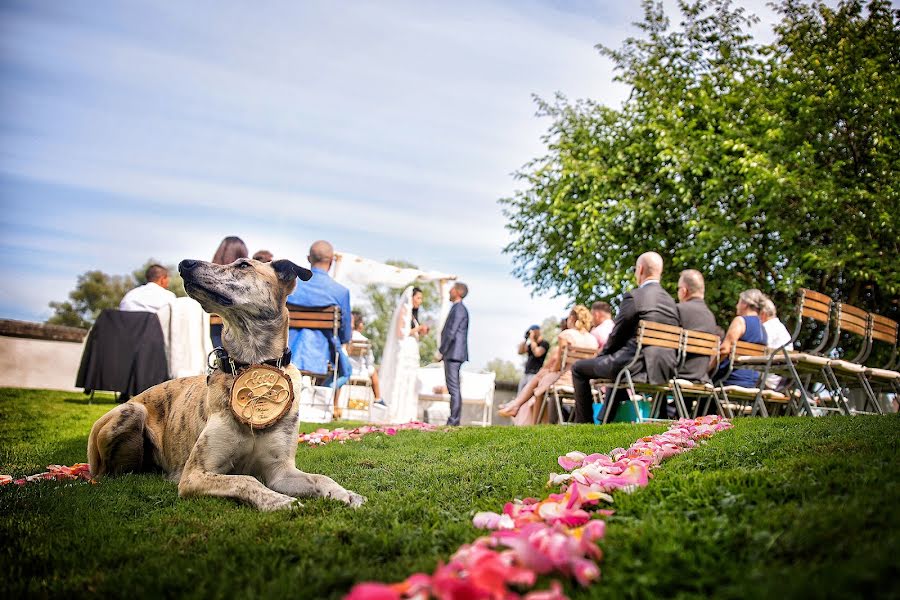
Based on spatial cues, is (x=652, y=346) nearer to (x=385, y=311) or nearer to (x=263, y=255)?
(x=263, y=255)

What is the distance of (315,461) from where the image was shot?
6145 mm

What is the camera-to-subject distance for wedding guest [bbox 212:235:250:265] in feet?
28.3

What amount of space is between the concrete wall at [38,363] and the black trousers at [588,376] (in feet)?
44.3

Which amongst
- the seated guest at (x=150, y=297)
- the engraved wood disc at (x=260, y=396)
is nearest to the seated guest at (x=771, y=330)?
the engraved wood disc at (x=260, y=396)

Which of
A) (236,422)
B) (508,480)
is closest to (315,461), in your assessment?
(236,422)

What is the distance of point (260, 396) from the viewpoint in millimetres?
4441

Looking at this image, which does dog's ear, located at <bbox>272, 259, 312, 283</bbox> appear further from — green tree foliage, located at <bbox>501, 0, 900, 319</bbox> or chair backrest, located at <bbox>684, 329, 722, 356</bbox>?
green tree foliage, located at <bbox>501, 0, 900, 319</bbox>

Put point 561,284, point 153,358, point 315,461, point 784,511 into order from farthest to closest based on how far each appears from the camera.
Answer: point 561,284 → point 153,358 → point 315,461 → point 784,511

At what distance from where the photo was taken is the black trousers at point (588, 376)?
28.5ft

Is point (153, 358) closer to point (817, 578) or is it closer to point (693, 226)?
point (817, 578)

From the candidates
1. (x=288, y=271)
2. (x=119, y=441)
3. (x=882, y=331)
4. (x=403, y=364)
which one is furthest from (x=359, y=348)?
(x=288, y=271)

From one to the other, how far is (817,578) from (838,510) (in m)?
0.71

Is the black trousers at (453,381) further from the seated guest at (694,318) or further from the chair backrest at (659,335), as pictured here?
the chair backrest at (659,335)

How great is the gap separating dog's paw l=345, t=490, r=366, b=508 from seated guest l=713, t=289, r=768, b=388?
6.61 metres
